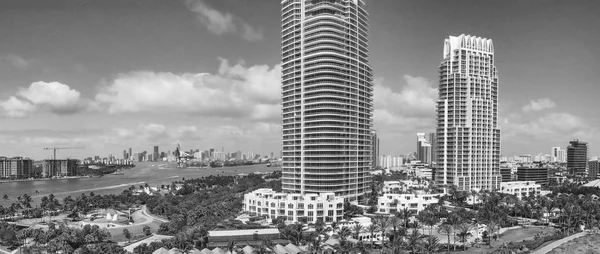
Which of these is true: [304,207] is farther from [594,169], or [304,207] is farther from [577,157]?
[577,157]

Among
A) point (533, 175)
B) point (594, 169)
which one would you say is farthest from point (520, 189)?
point (594, 169)

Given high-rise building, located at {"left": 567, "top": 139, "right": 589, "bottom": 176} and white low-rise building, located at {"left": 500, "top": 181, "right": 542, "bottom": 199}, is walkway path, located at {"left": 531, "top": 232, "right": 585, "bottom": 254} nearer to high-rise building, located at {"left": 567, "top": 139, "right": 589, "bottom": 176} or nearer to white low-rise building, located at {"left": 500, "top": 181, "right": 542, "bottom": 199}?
white low-rise building, located at {"left": 500, "top": 181, "right": 542, "bottom": 199}

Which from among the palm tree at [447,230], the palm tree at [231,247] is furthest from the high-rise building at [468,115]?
the palm tree at [231,247]

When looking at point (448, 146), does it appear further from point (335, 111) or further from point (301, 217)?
point (301, 217)

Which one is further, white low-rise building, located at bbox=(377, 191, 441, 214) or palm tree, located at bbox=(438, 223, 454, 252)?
white low-rise building, located at bbox=(377, 191, 441, 214)

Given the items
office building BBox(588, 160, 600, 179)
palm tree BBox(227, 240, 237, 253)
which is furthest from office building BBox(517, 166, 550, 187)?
palm tree BBox(227, 240, 237, 253)

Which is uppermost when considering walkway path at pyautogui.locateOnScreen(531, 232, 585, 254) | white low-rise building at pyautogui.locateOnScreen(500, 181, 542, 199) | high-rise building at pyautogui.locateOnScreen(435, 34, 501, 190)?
high-rise building at pyautogui.locateOnScreen(435, 34, 501, 190)
